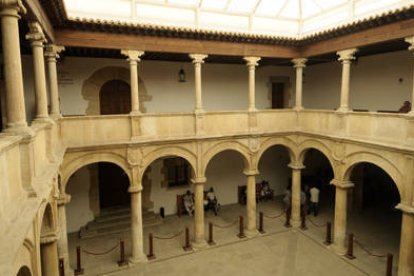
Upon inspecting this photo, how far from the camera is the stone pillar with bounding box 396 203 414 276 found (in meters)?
8.69

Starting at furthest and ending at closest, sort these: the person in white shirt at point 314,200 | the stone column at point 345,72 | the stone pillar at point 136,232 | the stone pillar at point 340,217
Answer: the person in white shirt at point 314,200 < the stone pillar at point 340,217 < the stone pillar at point 136,232 < the stone column at point 345,72

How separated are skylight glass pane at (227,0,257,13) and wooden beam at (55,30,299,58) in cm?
141

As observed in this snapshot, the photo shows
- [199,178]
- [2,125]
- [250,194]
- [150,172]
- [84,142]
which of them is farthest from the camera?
[150,172]

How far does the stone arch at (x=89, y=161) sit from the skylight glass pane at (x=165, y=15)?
4730 mm

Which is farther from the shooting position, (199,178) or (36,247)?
(199,178)

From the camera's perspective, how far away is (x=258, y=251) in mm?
11445

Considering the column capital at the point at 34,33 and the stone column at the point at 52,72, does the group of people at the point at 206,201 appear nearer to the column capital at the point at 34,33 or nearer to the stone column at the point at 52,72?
the stone column at the point at 52,72

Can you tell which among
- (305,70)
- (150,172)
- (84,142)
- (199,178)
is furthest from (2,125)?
(305,70)

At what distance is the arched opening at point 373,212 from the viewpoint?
11.5 m

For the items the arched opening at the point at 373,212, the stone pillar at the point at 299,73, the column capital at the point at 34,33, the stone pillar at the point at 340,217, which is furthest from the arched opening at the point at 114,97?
the arched opening at the point at 373,212

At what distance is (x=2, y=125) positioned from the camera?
33.9 ft

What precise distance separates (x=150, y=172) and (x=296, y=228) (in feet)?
22.8

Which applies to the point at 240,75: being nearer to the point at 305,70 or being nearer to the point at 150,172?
the point at 305,70

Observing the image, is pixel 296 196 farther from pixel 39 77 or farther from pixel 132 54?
pixel 39 77
